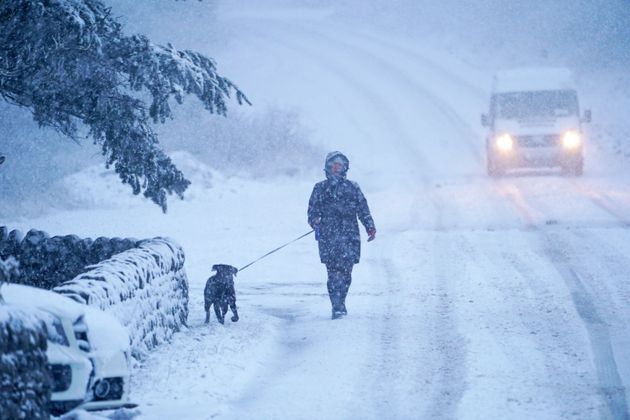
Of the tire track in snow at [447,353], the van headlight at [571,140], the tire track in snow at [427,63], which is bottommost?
the tire track in snow at [447,353]

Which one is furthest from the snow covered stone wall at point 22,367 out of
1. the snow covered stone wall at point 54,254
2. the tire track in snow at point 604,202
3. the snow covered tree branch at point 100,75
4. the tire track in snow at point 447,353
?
the tire track in snow at point 604,202

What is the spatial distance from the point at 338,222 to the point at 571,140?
15.1m

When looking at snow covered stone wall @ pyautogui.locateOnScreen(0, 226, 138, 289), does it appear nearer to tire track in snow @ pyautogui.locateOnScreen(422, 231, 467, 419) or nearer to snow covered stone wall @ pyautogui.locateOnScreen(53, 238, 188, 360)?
snow covered stone wall @ pyautogui.locateOnScreen(53, 238, 188, 360)

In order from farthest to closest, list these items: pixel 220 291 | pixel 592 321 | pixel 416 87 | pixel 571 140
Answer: pixel 416 87
pixel 571 140
pixel 220 291
pixel 592 321

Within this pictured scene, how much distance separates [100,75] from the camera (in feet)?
32.1

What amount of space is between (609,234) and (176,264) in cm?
869

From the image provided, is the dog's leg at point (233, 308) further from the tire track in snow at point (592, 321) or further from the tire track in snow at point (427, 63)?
the tire track in snow at point (427, 63)

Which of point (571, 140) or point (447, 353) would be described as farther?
point (571, 140)

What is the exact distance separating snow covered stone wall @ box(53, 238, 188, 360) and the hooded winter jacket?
5.54 feet

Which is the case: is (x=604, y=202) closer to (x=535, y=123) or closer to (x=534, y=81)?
(x=535, y=123)

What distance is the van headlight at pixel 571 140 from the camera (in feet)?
77.3

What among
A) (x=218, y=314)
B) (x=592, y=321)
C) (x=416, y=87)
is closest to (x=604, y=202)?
(x=592, y=321)

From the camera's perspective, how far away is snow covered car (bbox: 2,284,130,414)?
17.3 feet

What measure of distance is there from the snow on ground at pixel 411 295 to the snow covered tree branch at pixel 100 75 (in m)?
2.44
